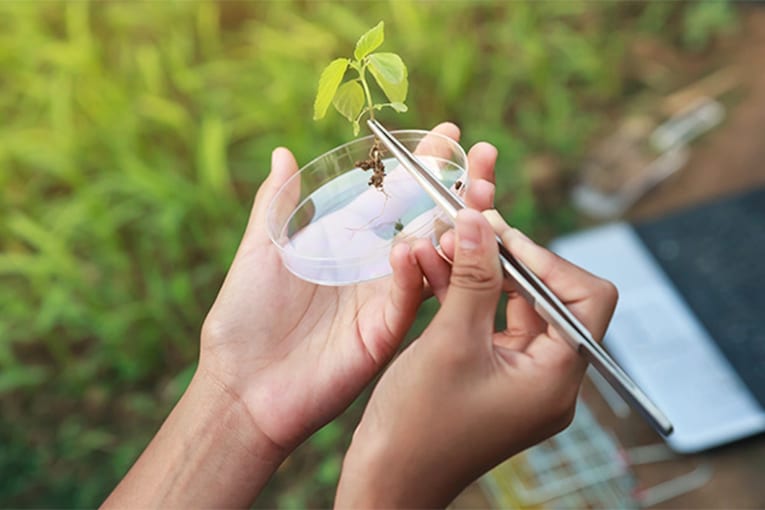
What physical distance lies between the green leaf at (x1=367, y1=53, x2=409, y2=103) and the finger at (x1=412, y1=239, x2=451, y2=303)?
0.27 metres

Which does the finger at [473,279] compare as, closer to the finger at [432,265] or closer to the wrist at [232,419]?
the finger at [432,265]

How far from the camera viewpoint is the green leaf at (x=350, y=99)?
1.15m

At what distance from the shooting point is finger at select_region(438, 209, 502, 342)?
836mm

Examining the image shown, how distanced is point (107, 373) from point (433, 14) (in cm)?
166

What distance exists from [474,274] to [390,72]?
40cm

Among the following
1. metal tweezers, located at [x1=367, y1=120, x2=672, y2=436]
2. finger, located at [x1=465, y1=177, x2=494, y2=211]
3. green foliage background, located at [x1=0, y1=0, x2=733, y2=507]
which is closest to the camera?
metal tweezers, located at [x1=367, y1=120, x2=672, y2=436]

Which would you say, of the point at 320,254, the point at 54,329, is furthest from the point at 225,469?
the point at 54,329

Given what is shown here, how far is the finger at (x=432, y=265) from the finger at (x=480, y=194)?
0.10m

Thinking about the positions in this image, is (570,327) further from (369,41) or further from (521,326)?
(369,41)

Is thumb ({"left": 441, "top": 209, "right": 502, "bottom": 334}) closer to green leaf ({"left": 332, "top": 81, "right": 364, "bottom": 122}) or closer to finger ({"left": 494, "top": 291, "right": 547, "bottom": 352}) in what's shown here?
finger ({"left": 494, "top": 291, "right": 547, "bottom": 352})

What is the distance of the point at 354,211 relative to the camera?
1330 millimetres

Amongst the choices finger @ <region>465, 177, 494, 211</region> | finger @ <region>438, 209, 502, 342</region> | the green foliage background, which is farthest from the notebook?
finger @ <region>438, 209, 502, 342</region>

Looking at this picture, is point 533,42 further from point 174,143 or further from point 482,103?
point 174,143

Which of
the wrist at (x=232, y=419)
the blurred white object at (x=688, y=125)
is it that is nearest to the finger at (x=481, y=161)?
the wrist at (x=232, y=419)
